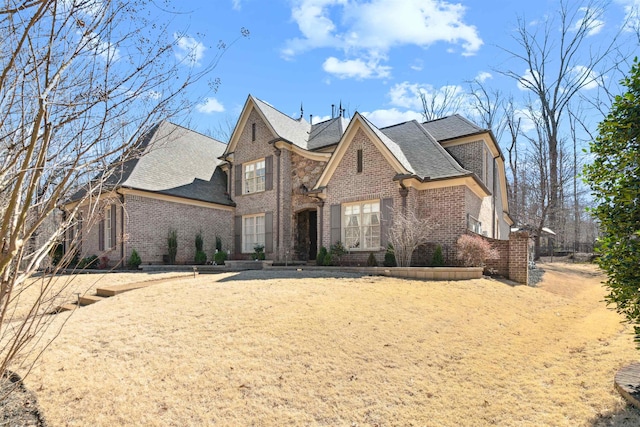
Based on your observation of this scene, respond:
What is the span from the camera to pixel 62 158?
2.72 metres

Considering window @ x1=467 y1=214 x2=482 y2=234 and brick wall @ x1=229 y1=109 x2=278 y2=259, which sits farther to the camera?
brick wall @ x1=229 y1=109 x2=278 y2=259

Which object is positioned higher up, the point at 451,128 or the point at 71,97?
the point at 451,128

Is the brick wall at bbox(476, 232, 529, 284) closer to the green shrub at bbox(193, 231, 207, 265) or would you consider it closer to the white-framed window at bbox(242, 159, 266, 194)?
the white-framed window at bbox(242, 159, 266, 194)

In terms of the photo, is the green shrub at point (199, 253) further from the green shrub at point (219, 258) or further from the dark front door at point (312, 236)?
the dark front door at point (312, 236)

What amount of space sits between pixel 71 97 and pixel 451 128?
1651 centimetres

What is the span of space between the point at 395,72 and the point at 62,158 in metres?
A: 14.8

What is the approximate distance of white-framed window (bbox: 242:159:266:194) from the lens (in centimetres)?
1809

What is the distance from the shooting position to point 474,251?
428 inches

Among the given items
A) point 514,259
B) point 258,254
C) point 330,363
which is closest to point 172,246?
point 258,254

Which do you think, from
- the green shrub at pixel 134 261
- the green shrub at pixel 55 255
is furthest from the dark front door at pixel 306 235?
the green shrub at pixel 55 255

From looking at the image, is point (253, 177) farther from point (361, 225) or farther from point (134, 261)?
point (361, 225)

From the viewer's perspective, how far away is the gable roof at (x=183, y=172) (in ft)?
51.4

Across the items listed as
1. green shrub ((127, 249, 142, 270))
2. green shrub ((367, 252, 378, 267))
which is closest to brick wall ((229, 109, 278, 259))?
green shrub ((127, 249, 142, 270))

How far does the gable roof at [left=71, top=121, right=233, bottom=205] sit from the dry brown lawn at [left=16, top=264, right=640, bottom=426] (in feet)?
31.2
